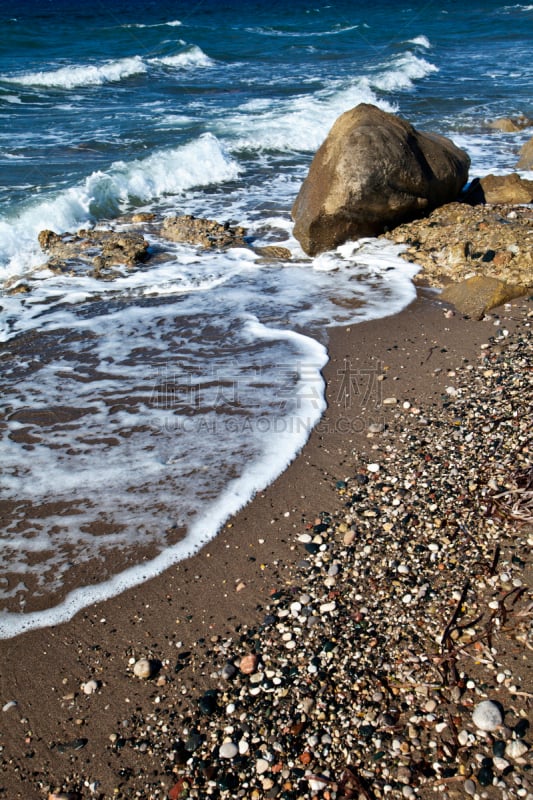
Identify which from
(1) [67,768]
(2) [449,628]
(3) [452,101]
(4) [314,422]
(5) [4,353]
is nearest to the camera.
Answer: (1) [67,768]

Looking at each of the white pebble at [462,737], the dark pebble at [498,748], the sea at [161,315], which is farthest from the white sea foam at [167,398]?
the dark pebble at [498,748]

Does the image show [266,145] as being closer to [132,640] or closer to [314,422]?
[314,422]

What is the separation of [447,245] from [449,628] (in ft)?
17.3

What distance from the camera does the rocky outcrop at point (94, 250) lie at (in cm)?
747

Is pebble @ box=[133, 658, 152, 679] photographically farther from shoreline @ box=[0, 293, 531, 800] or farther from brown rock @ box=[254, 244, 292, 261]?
brown rock @ box=[254, 244, 292, 261]

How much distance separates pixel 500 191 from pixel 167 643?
25.2ft

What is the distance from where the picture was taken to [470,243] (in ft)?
22.2

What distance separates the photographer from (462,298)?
589 cm

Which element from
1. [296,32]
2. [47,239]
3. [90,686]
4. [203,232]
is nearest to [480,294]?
[203,232]

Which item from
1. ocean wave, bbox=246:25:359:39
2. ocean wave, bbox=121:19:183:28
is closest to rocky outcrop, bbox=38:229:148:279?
ocean wave, bbox=246:25:359:39

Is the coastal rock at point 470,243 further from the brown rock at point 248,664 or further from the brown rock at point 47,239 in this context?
the brown rock at point 248,664

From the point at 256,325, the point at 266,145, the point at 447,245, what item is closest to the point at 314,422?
the point at 256,325

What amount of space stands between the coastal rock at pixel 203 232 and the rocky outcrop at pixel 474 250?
84.4 inches

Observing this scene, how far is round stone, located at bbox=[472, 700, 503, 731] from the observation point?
236 cm
